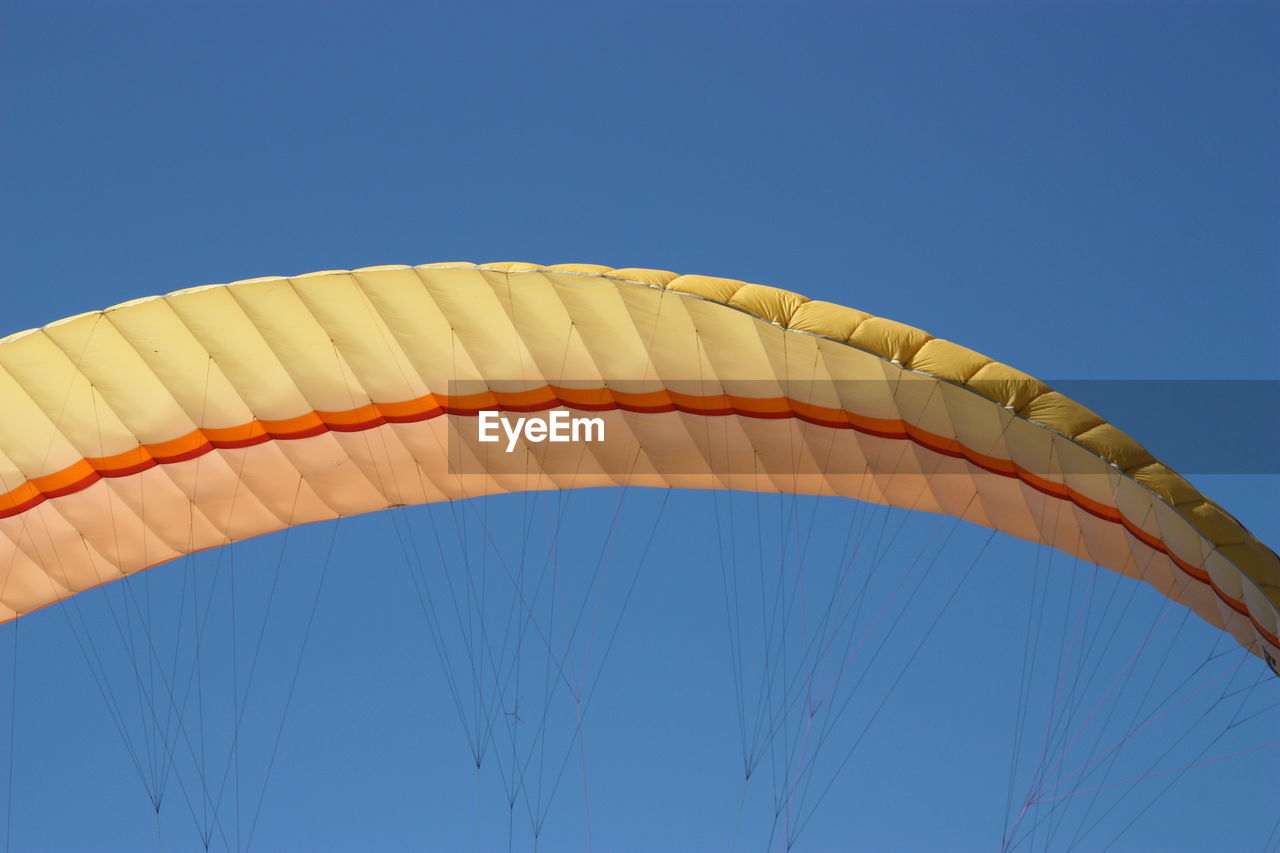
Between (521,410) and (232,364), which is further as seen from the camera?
(521,410)

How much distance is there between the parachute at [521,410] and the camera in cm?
1841

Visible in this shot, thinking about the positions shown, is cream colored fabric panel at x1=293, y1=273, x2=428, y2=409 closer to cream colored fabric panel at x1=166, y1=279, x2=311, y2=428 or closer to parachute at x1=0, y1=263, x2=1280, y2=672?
parachute at x1=0, y1=263, x2=1280, y2=672

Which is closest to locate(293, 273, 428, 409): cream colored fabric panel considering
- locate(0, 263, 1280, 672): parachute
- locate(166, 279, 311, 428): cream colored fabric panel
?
locate(0, 263, 1280, 672): parachute

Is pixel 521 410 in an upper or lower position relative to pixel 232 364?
lower

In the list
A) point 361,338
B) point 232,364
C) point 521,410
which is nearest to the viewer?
point 361,338

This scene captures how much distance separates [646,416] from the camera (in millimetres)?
20141

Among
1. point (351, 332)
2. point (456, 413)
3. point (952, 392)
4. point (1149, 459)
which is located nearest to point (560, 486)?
point (456, 413)

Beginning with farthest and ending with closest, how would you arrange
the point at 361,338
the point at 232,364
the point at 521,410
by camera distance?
the point at 521,410
the point at 232,364
the point at 361,338

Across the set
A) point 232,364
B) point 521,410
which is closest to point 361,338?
point 232,364

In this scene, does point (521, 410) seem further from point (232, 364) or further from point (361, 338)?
point (232, 364)

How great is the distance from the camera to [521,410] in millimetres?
20156

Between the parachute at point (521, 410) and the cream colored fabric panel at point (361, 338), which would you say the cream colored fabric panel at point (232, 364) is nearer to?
the parachute at point (521, 410)

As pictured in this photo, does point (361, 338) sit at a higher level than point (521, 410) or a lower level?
higher

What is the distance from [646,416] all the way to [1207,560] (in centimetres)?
566
